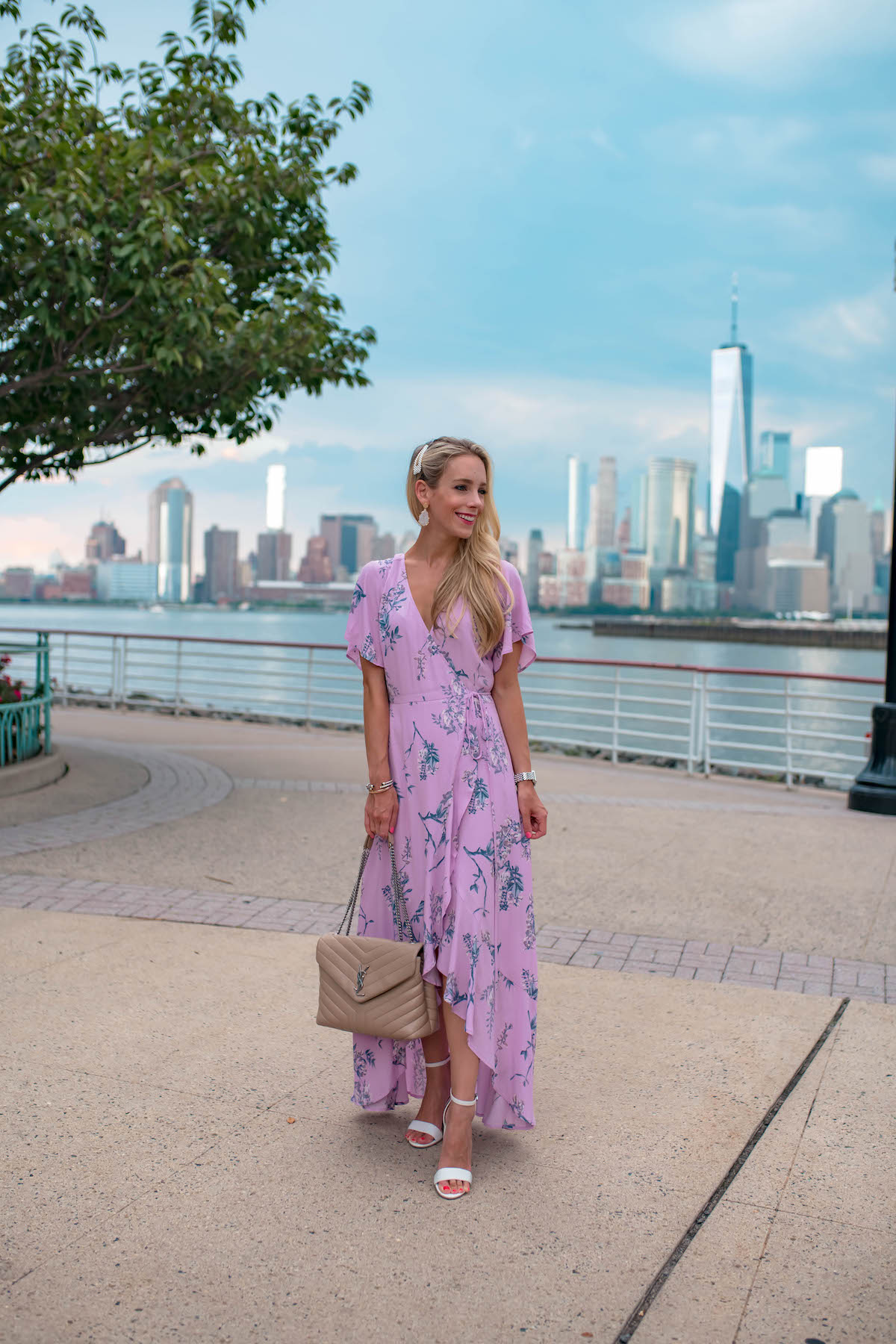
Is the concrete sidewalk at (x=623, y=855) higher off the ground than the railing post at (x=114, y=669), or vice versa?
the railing post at (x=114, y=669)

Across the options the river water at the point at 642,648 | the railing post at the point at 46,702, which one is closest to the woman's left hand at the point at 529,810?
the railing post at the point at 46,702

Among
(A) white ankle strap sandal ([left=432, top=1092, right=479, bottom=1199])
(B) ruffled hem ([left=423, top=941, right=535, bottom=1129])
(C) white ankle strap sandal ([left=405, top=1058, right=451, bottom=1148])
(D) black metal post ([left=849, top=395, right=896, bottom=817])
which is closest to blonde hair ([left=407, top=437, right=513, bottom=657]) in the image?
(B) ruffled hem ([left=423, top=941, right=535, bottom=1129])

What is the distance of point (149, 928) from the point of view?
4.95 meters

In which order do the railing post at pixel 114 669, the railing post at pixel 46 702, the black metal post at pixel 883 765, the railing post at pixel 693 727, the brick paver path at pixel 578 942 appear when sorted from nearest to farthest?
1. the brick paver path at pixel 578 942
2. the black metal post at pixel 883 765
3. the railing post at pixel 46 702
4. the railing post at pixel 693 727
5. the railing post at pixel 114 669

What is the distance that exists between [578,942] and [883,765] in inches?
182

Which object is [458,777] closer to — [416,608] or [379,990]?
[416,608]

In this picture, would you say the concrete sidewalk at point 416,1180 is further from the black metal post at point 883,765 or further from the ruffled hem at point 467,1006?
the black metal post at point 883,765

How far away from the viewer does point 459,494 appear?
286 cm

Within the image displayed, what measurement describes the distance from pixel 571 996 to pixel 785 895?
6.76ft

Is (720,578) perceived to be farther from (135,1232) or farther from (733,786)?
(135,1232)

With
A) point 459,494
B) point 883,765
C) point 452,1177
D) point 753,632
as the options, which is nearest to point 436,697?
point 459,494

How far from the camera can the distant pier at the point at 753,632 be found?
99.5 metres

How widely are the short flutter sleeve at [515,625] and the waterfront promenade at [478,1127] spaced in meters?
1.31

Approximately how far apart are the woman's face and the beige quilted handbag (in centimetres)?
104
